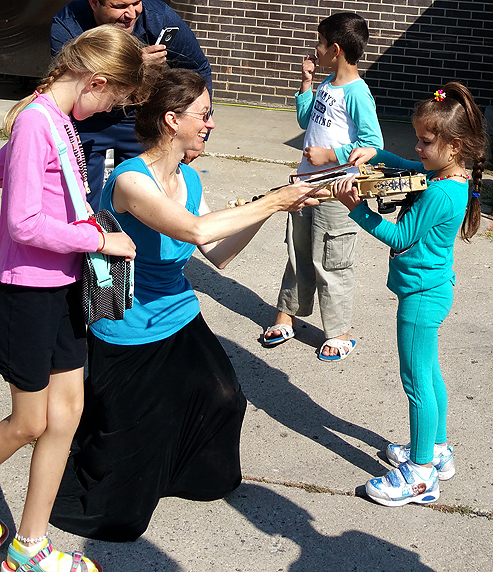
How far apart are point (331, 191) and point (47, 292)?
46.2 inches

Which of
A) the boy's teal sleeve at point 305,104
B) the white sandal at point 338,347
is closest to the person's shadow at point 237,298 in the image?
the white sandal at point 338,347

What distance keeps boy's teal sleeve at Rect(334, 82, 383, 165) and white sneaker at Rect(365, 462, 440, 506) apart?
168 cm

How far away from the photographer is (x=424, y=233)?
2.86 m

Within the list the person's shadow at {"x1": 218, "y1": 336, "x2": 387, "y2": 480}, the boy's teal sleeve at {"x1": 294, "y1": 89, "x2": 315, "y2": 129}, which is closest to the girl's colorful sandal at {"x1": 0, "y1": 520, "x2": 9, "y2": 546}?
the person's shadow at {"x1": 218, "y1": 336, "x2": 387, "y2": 480}

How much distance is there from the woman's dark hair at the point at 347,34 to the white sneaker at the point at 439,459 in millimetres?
2102

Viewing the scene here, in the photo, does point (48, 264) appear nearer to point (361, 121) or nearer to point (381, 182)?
point (381, 182)

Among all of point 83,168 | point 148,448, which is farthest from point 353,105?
point 148,448

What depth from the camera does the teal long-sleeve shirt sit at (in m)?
Answer: 2.83

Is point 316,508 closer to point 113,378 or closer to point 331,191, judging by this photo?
point 113,378

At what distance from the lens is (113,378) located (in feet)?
9.61

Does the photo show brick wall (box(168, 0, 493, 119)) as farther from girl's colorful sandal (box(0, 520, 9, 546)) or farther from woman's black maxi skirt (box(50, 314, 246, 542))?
girl's colorful sandal (box(0, 520, 9, 546))

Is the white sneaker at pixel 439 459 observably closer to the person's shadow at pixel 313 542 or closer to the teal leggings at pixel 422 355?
the teal leggings at pixel 422 355

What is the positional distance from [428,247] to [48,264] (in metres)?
1.46

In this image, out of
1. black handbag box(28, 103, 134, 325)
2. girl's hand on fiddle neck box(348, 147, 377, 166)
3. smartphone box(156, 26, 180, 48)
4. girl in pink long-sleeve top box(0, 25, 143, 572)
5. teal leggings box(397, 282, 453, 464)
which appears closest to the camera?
girl in pink long-sleeve top box(0, 25, 143, 572)
